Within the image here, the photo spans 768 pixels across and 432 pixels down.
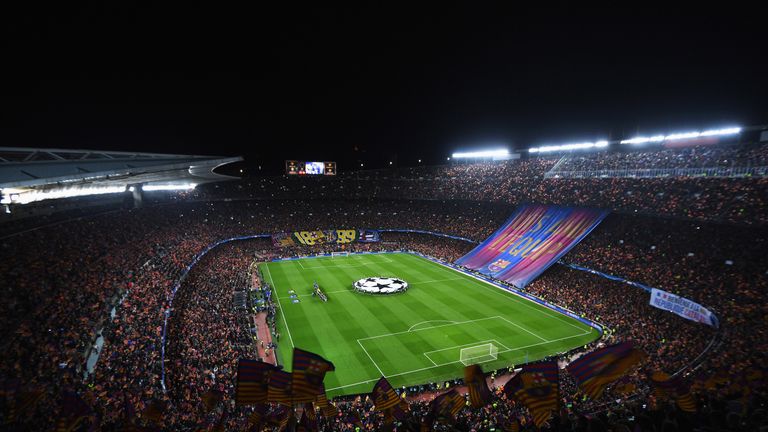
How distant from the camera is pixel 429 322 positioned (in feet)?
89.8

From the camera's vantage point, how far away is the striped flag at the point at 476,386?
879 centimetres

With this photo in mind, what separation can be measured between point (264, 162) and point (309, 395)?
61314mm

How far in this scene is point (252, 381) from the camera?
26.6ft

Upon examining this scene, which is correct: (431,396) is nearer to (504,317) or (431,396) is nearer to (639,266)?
(504,317)

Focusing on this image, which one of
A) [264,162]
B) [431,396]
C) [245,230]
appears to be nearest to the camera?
[431,396]

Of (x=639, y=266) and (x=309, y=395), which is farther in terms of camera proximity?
(x=639, y=266)

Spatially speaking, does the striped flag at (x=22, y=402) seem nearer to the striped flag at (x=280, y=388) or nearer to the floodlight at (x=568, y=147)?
the striped flag at (x=280, y=388)

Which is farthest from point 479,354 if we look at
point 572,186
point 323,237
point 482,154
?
point 482,154

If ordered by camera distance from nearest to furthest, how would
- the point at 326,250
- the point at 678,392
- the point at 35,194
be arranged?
1. the point at 678,392
2. the point at 35,194
3. the point at 326,250

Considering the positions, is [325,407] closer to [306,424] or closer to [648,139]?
[306,424]

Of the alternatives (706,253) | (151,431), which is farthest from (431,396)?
(706,253)

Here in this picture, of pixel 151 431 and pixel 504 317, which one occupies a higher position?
pixel 151 431

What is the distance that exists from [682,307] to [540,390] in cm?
2139

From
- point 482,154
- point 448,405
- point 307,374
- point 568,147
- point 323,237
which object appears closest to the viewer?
point 307,374
